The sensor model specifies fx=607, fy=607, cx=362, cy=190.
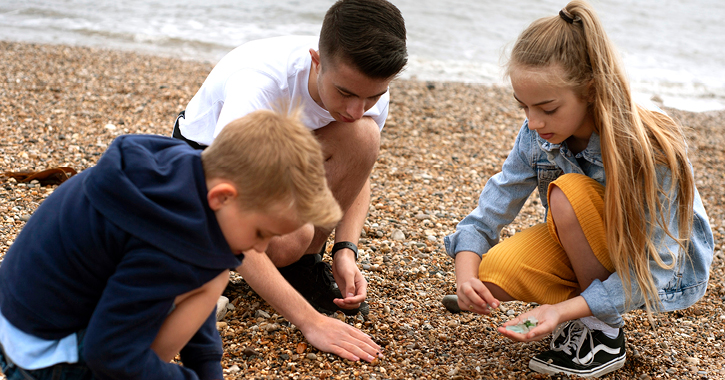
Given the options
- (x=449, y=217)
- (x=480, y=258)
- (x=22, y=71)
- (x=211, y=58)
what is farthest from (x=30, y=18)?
(x=480, y=258)

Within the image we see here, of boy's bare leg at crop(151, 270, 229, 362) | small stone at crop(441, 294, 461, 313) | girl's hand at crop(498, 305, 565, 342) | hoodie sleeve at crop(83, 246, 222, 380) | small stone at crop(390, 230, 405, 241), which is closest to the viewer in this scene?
hoodie sleeve at crop(83, 246, 222, 380)

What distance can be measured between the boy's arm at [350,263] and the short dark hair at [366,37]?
72cm

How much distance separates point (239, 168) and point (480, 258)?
1442mm

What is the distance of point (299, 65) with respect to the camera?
2.71m

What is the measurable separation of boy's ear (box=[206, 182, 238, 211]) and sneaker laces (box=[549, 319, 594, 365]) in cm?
162

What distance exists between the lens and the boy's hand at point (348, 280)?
2.44 metres

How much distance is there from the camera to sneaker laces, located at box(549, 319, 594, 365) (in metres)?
2.43

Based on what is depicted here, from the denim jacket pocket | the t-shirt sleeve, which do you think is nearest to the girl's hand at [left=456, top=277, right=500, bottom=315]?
the denim jacket pocket

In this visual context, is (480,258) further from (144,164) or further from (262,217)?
(144,164)

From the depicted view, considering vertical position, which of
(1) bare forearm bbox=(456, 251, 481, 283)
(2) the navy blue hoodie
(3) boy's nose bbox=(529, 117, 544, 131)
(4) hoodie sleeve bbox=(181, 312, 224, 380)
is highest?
(3) boy's nose bbox=(529, 117, 544, 131)

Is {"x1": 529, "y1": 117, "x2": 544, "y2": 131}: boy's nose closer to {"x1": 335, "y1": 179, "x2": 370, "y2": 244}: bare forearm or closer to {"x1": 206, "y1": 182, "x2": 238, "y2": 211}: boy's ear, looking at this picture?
{"x1": 335, "y1": 179, "x2": 370, "y2": 244}: bare forearm

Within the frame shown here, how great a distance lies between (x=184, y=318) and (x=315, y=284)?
1233mm

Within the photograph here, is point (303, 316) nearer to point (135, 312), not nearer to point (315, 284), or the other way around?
point (315, 284)

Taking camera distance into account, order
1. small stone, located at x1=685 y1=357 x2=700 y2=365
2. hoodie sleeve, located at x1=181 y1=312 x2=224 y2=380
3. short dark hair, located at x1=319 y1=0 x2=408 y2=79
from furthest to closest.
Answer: small stone, located at x1=685 y1=357 x2=700 y2=365 < short dark hair, located at x1=319 y1=0 x2=408 y2=79 < hoodie sleeve, located at x1=181 y1=312 x2=224 y2=380
